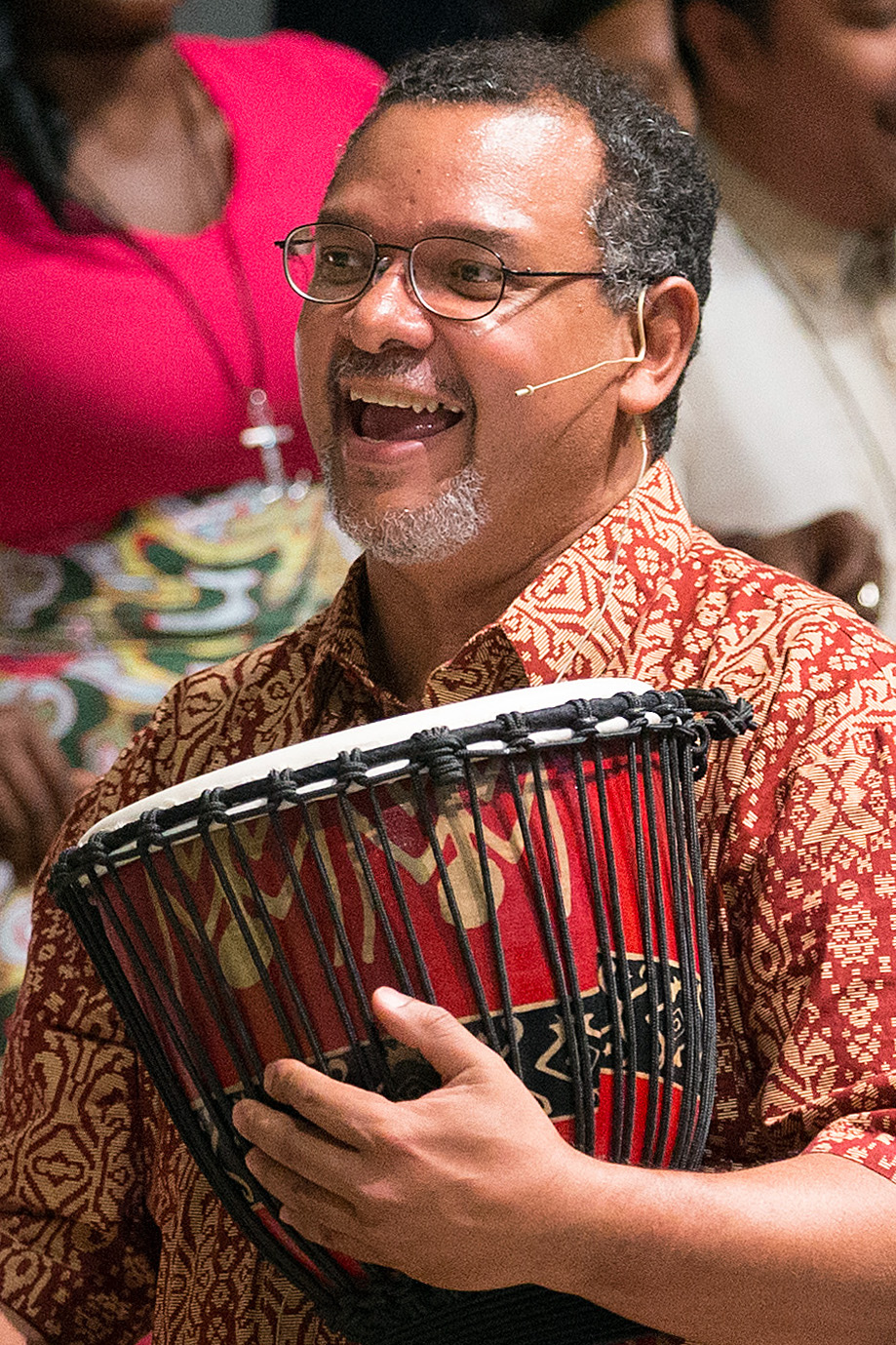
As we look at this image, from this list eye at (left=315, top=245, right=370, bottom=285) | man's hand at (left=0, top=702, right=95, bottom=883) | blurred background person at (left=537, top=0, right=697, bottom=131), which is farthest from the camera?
blurred background person at (left=537, top=0, right=697, bottom=131)

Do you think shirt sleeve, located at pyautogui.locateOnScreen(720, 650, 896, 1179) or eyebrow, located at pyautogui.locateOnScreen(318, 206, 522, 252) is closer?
shirt sleeve, located at pyautogui.locateOnScreen(720, 650, 896, 1179)

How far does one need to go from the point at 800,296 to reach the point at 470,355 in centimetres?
118

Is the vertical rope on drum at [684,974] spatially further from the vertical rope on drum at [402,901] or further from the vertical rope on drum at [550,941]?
the vertical rope on drum at [402,901]

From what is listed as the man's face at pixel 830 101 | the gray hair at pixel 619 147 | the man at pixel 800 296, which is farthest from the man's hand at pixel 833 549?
the gray hair at pixel 619 147

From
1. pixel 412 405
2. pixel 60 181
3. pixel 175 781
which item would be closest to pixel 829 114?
pixel 60 181

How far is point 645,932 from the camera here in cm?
127

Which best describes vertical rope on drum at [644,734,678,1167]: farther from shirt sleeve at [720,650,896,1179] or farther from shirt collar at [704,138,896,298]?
shirt collar at [704,138,896,298]

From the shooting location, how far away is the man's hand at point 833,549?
252 cm

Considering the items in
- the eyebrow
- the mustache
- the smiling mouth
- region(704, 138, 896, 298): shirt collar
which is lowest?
region(704, 138, 896, 298): shirt collar

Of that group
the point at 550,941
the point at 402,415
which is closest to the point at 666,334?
the point at 402,415

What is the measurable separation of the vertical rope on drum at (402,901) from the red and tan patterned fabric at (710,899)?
0.92ft

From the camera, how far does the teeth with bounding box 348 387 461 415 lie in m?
1.53

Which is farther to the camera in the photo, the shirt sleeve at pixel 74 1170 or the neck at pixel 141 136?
the neck at pixel 141 136

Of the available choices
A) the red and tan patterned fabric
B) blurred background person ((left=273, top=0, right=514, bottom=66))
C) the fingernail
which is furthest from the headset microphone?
blurred background person ((left=273, top=0, right=514, bottom=66))
